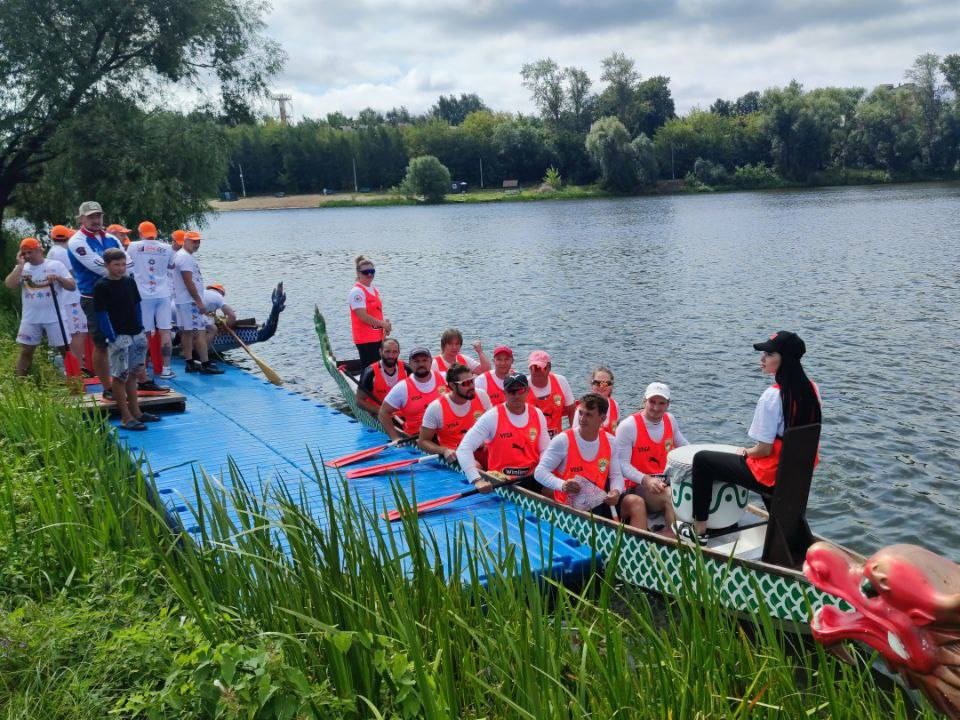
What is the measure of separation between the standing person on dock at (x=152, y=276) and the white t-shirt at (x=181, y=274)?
0.12m

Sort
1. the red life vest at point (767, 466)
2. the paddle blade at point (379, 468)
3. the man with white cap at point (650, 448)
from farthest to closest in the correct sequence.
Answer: the paddle blade at point (379, 468) < the man with white cap at point (650, 448) < the red life vest at point (767, 466)

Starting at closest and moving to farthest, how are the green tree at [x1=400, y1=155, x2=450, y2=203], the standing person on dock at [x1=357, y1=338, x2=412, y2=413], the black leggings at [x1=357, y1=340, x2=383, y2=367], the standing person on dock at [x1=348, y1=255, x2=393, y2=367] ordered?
the standing person on dock at [x1=357, y1=338, x2=412, y2=413] → the standing person on dock at [x1=348, y1=255, x2=393, y2=367] → the black leggings at [x1=357, y1=340, x2=383, y2=367] → the green tree at [x1=400, y1=155, x2=450, y2=203]

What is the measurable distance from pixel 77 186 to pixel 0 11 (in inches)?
149

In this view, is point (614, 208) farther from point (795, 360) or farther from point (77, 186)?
point (795, 360)

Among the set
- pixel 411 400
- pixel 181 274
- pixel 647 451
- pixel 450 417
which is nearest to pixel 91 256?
pixel 181 274

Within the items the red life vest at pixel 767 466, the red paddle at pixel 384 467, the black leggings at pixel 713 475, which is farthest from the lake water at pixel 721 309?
the red paddle at pixel 384 467

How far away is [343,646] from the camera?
2.84 metres

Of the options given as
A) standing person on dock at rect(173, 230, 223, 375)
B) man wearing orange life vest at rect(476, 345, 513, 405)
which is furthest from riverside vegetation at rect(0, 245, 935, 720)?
standing person on dock at rect(173, 230, 223, 375)

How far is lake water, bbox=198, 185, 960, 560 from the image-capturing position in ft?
35.3

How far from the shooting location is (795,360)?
18.1 ft

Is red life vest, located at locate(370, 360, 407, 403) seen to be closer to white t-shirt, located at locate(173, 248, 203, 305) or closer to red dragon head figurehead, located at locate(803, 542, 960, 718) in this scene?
white t-shirt, located at locate(173, 248, 203, 305)

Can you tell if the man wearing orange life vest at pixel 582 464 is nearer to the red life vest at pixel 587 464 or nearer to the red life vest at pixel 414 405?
the red life vest at pixel 587 464

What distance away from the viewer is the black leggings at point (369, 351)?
11.1 meters

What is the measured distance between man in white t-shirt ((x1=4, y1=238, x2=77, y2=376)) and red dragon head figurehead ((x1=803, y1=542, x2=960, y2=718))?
945 cm
